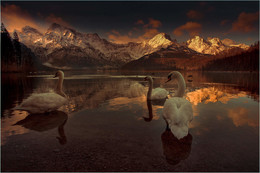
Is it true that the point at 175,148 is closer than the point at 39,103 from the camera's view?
Yes

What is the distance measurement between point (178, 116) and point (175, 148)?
0.97 m

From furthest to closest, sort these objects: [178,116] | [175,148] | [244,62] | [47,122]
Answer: [244,62]
[47,122]
[178,116]
[175,148]

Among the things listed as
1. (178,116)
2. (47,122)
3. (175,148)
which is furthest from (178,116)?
(47,122)

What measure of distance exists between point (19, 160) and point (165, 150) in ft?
13.1

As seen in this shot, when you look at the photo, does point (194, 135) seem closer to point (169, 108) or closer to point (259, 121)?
point (169, 108)

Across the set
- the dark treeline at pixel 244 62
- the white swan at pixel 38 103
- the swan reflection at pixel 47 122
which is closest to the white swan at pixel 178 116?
the swan reflection at pixel 47 122

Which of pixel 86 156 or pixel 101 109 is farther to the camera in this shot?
pixel 101 109

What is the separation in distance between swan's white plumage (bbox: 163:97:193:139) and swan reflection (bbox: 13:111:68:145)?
355 centimetres

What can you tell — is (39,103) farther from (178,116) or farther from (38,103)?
(178,116)

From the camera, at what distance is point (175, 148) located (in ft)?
15.7

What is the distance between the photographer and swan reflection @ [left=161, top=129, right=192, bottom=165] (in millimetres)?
4297

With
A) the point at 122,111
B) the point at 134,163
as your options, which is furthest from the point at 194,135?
the point at 122,111

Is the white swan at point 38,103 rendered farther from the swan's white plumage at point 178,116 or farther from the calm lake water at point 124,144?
the swan's white plumage at point 178,116

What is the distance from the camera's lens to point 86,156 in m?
4.40
